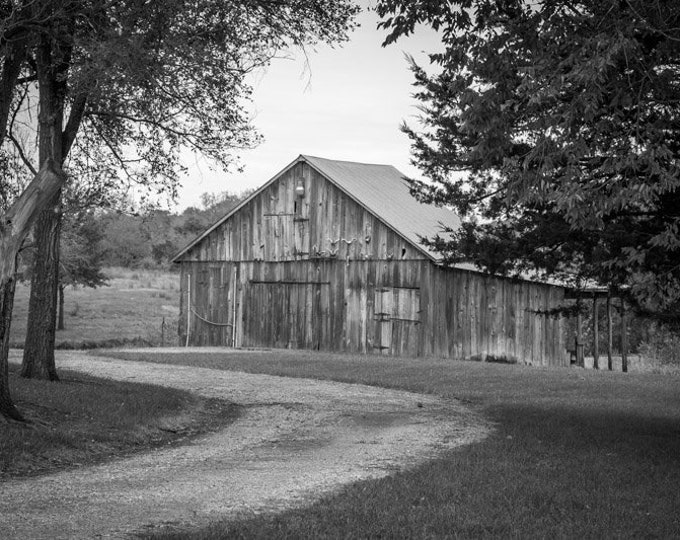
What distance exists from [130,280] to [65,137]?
164 ft

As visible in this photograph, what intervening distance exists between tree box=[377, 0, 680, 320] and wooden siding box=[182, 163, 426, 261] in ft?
59.8

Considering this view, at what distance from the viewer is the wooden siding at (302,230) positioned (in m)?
31.9

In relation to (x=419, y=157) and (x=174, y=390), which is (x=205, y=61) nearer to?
(x=419, y=157)

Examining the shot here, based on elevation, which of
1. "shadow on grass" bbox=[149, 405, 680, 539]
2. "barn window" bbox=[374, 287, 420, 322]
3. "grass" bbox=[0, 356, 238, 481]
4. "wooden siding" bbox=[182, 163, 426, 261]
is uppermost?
"wooden siding" bbox=[182, 163, 426, 261]

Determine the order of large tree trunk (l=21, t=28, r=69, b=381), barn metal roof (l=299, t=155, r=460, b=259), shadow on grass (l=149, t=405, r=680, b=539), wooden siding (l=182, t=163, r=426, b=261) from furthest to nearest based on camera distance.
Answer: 1. wooden siding (l=182, t=163, r=426, b=261)
2. barn metal roof (l=299, t=155, r=460, b=259)
3. large tree trunk (l=21, t=28, r=69, b=381)
4. shadow on grass (l=149, t=405, r=680, b=539)

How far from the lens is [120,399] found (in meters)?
15.4

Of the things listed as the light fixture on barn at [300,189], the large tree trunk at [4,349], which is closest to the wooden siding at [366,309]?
the light fixture on barn at [300,189]

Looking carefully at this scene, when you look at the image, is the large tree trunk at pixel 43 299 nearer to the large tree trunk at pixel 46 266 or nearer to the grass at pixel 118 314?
the large tree trunk at pixel 46 266

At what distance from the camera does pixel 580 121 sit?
10.5 meters

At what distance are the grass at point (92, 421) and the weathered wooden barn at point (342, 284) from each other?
1476 centimetres

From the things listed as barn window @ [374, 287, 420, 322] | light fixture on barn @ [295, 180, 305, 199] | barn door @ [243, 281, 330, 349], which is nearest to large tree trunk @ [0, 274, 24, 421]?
barn window @ [374, 287, 420, 322]

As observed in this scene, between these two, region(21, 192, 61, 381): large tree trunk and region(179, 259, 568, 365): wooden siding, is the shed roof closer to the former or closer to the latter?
region(179, 259, 568, 365): wooden siding

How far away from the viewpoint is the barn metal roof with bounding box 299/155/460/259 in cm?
3181

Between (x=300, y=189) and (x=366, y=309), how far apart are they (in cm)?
507
